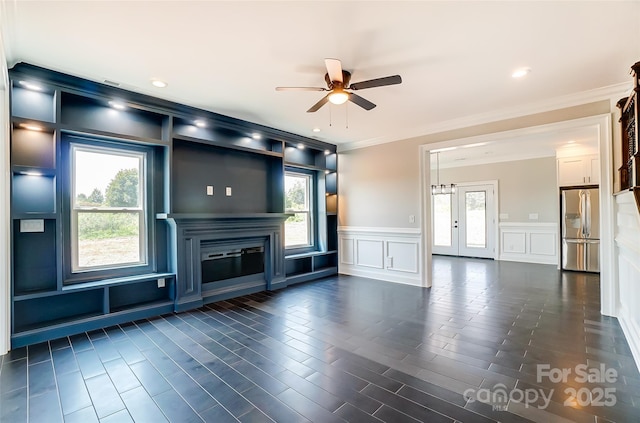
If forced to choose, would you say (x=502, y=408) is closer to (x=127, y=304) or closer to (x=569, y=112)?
(x=569, y=112)

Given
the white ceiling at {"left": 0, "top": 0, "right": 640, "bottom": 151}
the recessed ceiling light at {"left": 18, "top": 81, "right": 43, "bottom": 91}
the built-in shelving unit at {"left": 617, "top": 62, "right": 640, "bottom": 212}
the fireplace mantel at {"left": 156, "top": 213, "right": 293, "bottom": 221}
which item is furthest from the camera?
the fireplace mantel at {"left": 156, "top": 213, "right": 293, "bottom": 221}

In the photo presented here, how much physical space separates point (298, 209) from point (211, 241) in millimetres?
2102

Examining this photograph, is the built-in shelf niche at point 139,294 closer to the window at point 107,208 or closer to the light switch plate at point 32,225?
the window at point 107,208

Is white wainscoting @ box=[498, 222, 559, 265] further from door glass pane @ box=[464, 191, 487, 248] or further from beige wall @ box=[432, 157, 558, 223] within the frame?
door glass pane @ box=[464, 191, 487, 248]

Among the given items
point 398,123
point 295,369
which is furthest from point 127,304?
point 398,123

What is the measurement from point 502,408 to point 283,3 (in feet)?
10.2

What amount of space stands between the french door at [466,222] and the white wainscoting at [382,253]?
3.97m

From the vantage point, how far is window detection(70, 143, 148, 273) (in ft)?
11.3

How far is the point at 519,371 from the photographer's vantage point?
239 centimetres

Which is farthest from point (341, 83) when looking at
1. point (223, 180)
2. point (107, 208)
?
point (107, 208)

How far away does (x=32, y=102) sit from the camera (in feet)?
10.1

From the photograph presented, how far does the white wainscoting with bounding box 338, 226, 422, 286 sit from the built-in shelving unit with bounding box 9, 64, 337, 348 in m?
0.68

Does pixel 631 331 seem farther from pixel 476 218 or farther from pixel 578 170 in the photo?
pixel 476 218

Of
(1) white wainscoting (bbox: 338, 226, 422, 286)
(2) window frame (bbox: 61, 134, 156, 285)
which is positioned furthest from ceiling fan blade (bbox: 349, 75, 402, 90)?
(1) white wainscoting (bbox: 338, 226, 422, 286)
